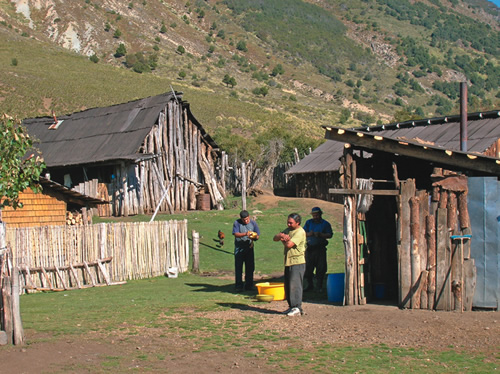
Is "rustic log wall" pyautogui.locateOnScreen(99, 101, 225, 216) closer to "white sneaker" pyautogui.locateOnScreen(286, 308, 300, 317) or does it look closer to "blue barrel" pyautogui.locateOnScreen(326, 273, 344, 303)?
"blue barrel" pyautogui.locateOnScreen(326, 273, 344, 303)

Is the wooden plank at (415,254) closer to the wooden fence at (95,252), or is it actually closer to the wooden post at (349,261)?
the wooden post at (349,261)

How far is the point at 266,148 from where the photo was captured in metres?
47.1

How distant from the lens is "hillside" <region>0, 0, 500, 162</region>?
216ft

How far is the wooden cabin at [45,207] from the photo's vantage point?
21578 mm

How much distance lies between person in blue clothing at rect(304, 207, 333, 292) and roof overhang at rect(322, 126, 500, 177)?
202 centimetres

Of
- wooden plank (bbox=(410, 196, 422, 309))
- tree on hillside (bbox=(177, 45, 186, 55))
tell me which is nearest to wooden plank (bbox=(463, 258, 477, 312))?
wooden plank (bbox=(410, 196, 422, 309))

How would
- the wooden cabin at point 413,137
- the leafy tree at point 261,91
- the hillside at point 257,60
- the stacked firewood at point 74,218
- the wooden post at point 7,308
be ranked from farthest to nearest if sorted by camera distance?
the leafy tree at point 261,91
the hillside at point 257,60
the wooden cabin at point 413,137
the stacked firewood at point 74,218
the wooden post at point 7,308

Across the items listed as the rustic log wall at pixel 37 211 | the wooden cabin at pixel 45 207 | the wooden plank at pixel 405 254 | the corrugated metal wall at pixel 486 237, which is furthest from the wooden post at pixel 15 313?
the rustic log wall at pixel 37 211

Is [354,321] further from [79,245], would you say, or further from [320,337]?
[79,245]

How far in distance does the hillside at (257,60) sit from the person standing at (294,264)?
3371 centimetres

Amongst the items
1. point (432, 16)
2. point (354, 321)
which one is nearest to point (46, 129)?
point (354, 321)

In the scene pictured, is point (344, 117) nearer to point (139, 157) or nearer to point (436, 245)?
point (139, 157)

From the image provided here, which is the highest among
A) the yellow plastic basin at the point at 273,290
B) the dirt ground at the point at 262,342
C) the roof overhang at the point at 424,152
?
the roof overhang at the point at 424,152

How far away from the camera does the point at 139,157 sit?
29297 mm
